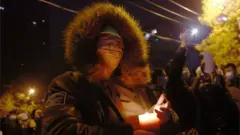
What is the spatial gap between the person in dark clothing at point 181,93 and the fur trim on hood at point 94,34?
0.36 meters

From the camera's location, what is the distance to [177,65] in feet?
9.16

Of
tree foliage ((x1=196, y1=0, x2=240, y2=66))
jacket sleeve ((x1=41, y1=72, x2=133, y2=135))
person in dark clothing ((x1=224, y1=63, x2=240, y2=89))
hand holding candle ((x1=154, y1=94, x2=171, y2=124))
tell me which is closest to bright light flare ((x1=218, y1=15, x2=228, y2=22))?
tree foliage ((x1=196, y1=0, x2=240, y2=66))

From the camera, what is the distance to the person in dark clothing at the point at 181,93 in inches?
108

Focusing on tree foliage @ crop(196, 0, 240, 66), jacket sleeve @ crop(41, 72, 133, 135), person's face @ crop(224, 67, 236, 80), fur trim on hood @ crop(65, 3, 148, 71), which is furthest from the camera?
→ tree foliage @ crop(196, 0, 240, 66)

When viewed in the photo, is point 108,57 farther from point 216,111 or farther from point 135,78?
point 216,111

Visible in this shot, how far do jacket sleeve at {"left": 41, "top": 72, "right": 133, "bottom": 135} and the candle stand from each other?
0.23 metres

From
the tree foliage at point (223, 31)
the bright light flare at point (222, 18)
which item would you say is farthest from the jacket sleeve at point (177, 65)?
the bright light flare at point (222, 18)

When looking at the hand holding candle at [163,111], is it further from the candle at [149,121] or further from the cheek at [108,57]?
the cheek at [108,57]

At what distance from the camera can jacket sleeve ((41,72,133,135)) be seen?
5.68ft

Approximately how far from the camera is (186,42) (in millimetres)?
2725

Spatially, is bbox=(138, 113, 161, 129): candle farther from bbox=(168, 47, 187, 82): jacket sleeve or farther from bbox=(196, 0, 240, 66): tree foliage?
bbox=(196, 0, 240, 66): tree foliage

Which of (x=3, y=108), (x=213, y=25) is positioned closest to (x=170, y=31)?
(x=213, y=25)

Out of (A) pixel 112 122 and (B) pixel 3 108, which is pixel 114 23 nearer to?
(A) pixel 112 122

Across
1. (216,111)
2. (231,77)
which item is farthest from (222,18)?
(216,111)
